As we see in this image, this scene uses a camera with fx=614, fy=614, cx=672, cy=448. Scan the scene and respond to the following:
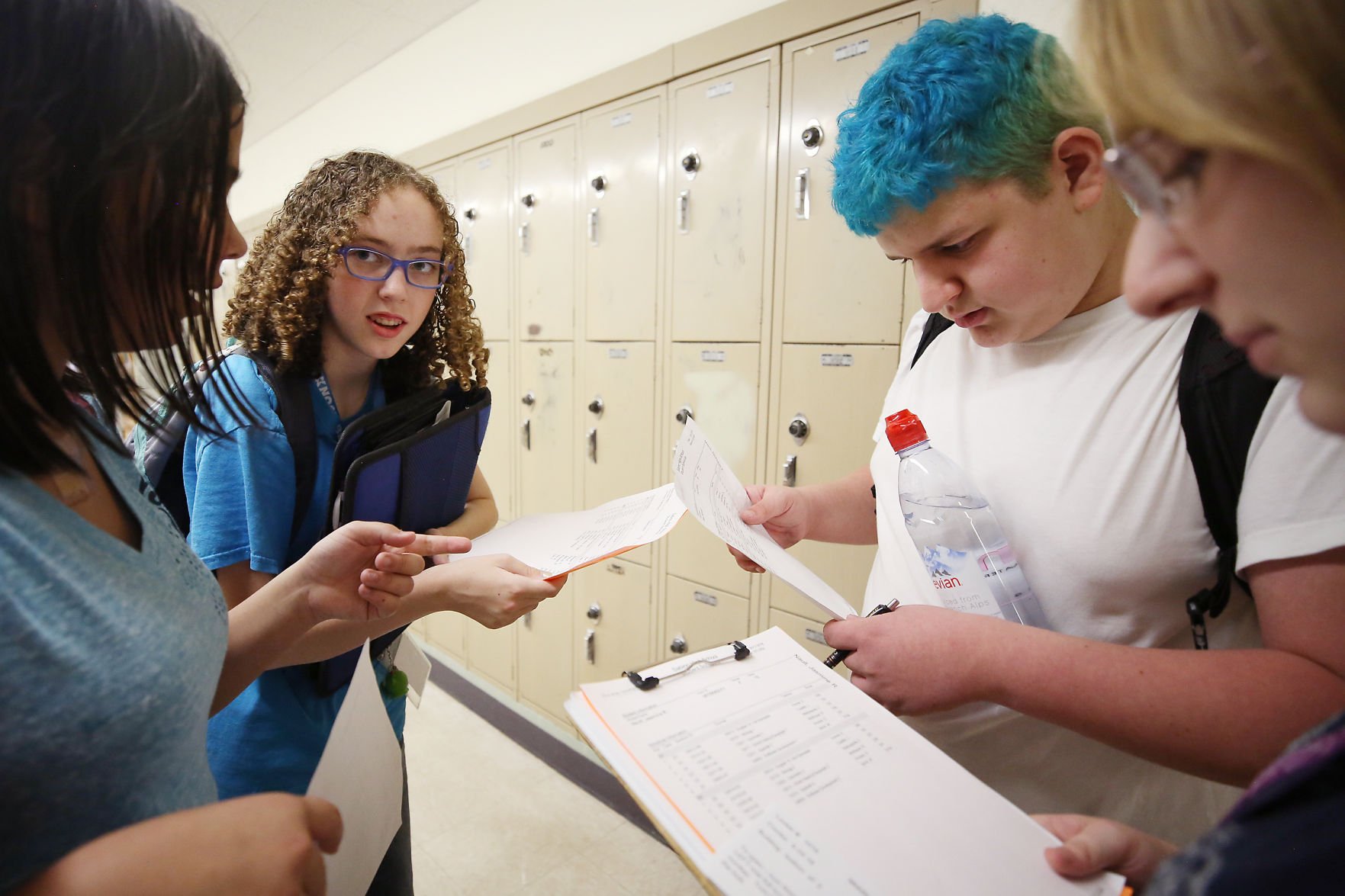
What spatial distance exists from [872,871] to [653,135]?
2174mm

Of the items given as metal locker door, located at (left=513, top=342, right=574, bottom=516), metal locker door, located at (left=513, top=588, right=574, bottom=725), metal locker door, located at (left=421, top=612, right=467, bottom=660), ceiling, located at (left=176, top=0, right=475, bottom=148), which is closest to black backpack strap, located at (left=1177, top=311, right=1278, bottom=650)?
metal locker door, located at (left=513, top=342, right=574, bottom=516)

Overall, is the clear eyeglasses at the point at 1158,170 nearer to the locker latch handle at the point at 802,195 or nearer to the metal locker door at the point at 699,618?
the locker latch handle at the point at 802,195

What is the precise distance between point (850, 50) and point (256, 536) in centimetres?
179

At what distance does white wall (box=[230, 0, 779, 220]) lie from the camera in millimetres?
2225

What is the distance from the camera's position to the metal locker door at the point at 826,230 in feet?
5.45

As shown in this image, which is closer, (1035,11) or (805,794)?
(805,794)

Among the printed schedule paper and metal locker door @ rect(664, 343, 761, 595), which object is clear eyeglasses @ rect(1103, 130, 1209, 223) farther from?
metal locker door @ rect(664, 343, 761, 595)

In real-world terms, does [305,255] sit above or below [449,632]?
above

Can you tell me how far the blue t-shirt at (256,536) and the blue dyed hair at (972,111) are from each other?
37.7 inches

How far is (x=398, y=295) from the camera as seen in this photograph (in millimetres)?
1121

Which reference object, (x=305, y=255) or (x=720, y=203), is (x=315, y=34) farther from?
(x=305, y=255)

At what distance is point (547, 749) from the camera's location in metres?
2.50

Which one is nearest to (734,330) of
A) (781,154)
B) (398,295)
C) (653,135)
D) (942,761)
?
(781,154)

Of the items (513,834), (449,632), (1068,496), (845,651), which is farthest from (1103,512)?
(449,632)
